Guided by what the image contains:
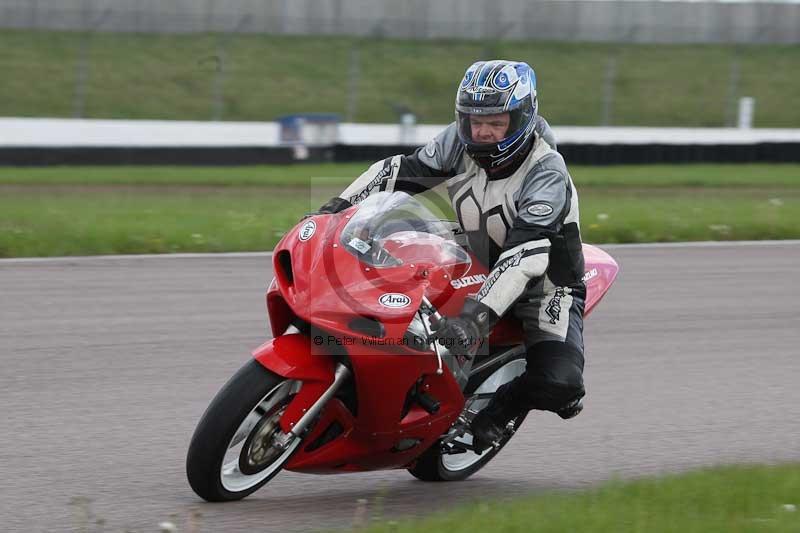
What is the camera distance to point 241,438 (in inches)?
169

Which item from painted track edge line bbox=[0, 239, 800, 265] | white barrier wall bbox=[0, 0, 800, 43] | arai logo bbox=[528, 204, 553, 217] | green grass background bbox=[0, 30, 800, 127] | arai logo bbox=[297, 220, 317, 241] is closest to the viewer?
arai logo bbox=[297, 220, 317, 241]

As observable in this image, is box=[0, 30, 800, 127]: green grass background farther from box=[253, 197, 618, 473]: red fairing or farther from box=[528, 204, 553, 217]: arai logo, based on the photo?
box=[253, 197, 618, 473]: red fairing

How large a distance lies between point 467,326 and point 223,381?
285cm

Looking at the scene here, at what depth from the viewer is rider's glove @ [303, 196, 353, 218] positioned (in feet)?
14.7

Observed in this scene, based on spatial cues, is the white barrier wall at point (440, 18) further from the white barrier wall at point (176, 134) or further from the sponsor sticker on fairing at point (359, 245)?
the sponsor sticker on fairing at point (359, 245)

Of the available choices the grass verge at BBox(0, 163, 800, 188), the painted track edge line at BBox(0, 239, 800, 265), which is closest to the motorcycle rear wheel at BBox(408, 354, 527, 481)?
the painted track edge line at BBox(0, 239, 800, 265)

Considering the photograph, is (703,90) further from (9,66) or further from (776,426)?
(776,426)

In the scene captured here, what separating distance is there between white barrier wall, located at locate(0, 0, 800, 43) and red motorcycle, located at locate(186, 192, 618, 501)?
30.4 metres

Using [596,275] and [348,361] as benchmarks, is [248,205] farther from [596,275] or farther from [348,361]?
[348,361]

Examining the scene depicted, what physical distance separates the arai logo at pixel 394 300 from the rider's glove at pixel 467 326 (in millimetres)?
165

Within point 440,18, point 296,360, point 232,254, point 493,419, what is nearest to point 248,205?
point 232,254

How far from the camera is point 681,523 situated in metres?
4.10

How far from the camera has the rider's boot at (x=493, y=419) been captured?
4891mm

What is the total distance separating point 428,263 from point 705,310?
5382 millimetres
